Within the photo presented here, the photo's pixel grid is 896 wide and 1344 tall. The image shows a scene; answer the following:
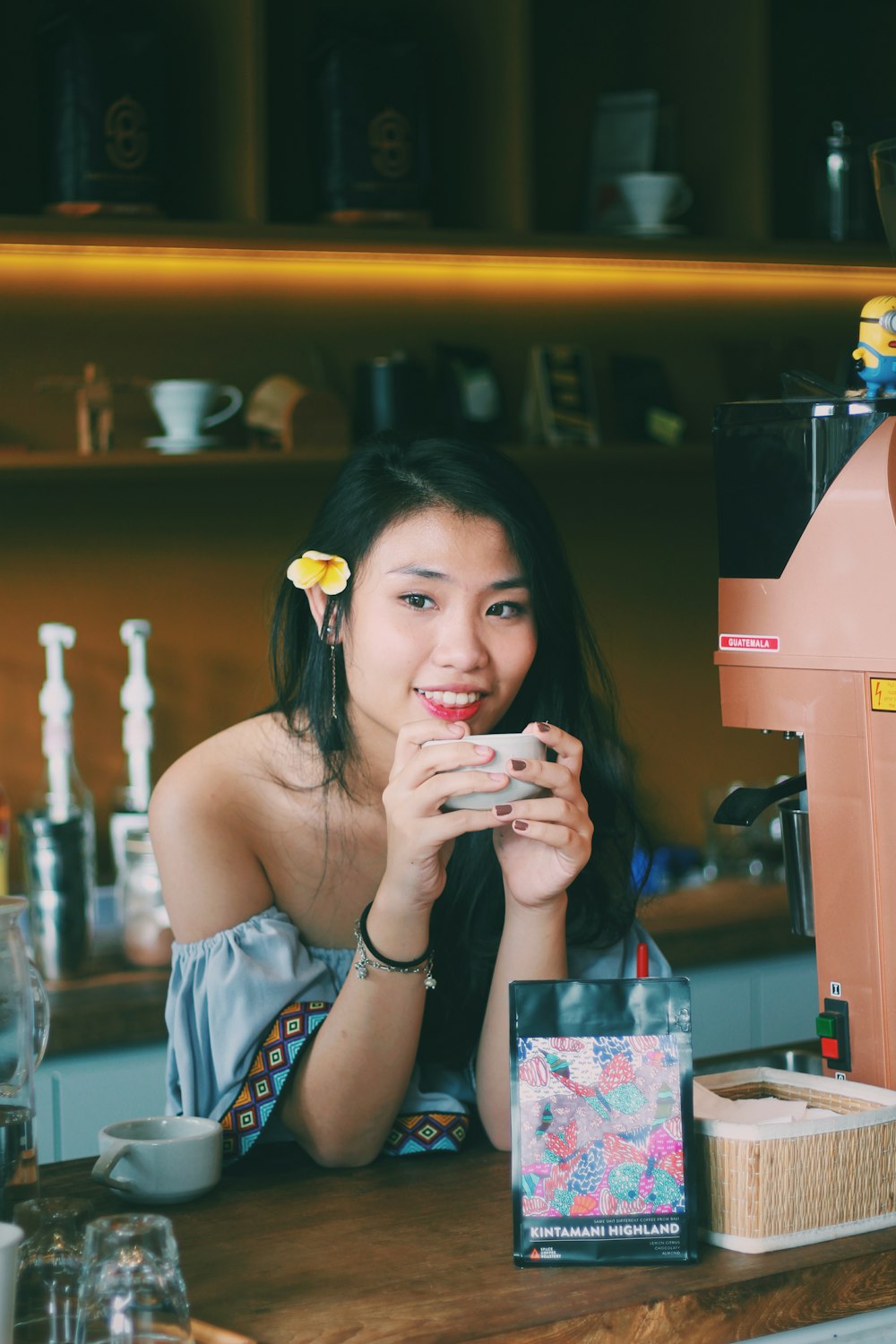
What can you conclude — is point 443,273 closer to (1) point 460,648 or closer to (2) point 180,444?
(2) point 180,444

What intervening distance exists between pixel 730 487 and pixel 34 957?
139 cm

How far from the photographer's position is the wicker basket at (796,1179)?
3.45 ft

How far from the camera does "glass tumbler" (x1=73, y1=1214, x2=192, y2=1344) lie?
838mm

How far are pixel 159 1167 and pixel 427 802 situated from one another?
0.34 m

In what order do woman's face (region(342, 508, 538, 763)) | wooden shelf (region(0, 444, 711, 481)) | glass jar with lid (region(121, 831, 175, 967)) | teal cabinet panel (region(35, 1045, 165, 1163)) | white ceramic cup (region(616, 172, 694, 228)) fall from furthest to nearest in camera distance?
white ceramic cup (region(616, 172, 694, 228)) < wooden shelf (region(0, 444, 711, 481)) < glass jar with lid (region(121, 831, 175, 967)) < teal cabinet panel (region(35, 1045, 165, 1163)) < woman's face (region(342, 508, 538, 763))

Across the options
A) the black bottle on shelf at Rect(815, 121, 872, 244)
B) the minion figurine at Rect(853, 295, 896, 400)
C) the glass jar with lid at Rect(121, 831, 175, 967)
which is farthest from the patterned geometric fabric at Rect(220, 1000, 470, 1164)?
the black bottle on shelf at Rect(815, 121, 872, 244)

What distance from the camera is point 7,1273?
2.68 feet

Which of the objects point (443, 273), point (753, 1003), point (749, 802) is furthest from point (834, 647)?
point (443, 273)

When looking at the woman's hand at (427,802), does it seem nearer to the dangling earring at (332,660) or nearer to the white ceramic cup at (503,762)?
the white ceramic cup at (503,762)

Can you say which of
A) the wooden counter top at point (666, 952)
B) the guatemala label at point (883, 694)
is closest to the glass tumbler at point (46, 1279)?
the guatemala label at point (883, 694)

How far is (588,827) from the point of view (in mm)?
1266

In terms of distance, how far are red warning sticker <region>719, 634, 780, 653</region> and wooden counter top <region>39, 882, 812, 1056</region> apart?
120cm

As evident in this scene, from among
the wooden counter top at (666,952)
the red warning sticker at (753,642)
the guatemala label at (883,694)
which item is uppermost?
the red warning sticker at (753,642)

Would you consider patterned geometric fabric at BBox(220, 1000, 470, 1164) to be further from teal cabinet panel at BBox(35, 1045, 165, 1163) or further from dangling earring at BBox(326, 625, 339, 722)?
teal cabinet panel at BBox(35, 1045, 165, 1163)
